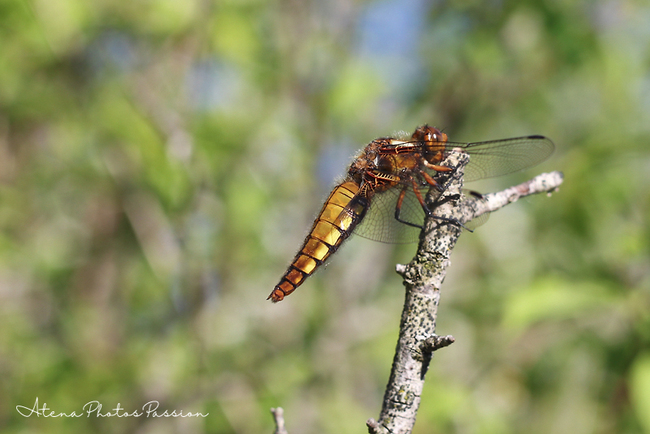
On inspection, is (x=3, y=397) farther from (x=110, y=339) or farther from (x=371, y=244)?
(x=371, y=244)

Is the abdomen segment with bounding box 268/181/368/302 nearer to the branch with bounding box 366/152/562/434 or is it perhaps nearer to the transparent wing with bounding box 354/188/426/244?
the transparent wing with bounding box 354/188/426/244

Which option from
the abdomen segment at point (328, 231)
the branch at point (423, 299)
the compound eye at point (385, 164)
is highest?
the compound eye at point (385, 164)

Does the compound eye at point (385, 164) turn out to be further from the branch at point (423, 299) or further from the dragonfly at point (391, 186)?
the branch at point (423, 299)

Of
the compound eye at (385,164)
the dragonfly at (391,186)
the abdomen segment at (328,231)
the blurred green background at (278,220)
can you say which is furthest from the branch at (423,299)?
the blurred green background at (278,220)

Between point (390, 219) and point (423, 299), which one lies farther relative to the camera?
point (390, 219)

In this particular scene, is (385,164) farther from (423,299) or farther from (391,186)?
(423,299)

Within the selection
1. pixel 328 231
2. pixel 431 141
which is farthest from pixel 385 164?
pixel 328 231
